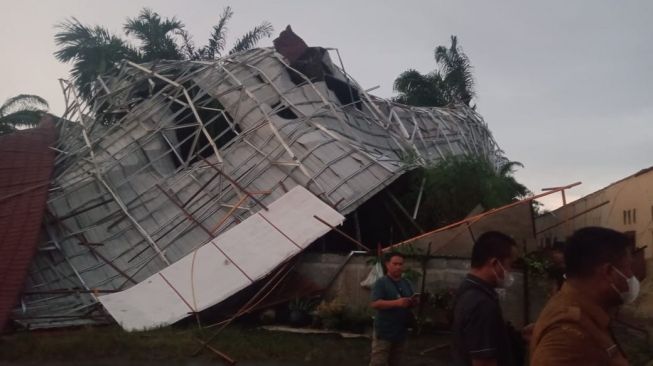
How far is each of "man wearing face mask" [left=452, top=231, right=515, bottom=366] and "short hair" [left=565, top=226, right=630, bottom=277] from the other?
0.68 m

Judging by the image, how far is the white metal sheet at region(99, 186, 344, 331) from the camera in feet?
35.7

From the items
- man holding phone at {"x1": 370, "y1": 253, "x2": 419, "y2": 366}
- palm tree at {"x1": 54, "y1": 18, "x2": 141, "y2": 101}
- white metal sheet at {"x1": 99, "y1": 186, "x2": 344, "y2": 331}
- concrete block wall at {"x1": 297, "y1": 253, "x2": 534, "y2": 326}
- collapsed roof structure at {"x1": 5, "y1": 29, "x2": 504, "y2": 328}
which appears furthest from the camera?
palm tree at {"x1": 54, "y1": 18, "x2": 141, "y2": 101}

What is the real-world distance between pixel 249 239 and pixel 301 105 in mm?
4685

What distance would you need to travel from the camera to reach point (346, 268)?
11.6 m

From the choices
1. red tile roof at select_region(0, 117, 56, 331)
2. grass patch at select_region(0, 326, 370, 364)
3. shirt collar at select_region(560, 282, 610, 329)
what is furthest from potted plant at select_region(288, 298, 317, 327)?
shirt collar at select_region(560, 282, 610, 329)

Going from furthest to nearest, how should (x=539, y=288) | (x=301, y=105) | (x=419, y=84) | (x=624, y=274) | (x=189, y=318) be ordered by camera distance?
1. (x=419, y=84)
2. (x=301, y=105)
3. (x=189, y=318)
4. (x=539, y=288)
5. (x=624, y=274)

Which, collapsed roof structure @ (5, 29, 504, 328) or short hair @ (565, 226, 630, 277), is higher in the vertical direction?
collapsed roof structure @ (5, 29, 504, 328)

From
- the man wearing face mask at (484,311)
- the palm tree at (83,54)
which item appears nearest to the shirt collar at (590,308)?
the man wearing face mask at (484,311)

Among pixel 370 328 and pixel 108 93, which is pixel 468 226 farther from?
pixel 108 93

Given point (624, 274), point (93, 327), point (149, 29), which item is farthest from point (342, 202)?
point (149, 29)

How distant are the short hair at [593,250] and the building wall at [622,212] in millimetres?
9520

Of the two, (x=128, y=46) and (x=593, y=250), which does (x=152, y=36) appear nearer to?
(x=128, y=46)

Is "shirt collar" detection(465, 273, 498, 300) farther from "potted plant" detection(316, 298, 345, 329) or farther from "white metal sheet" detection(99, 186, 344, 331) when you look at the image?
"white metal sheet" detection(99, 186, 344, 331)

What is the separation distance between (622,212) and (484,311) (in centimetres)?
1098
